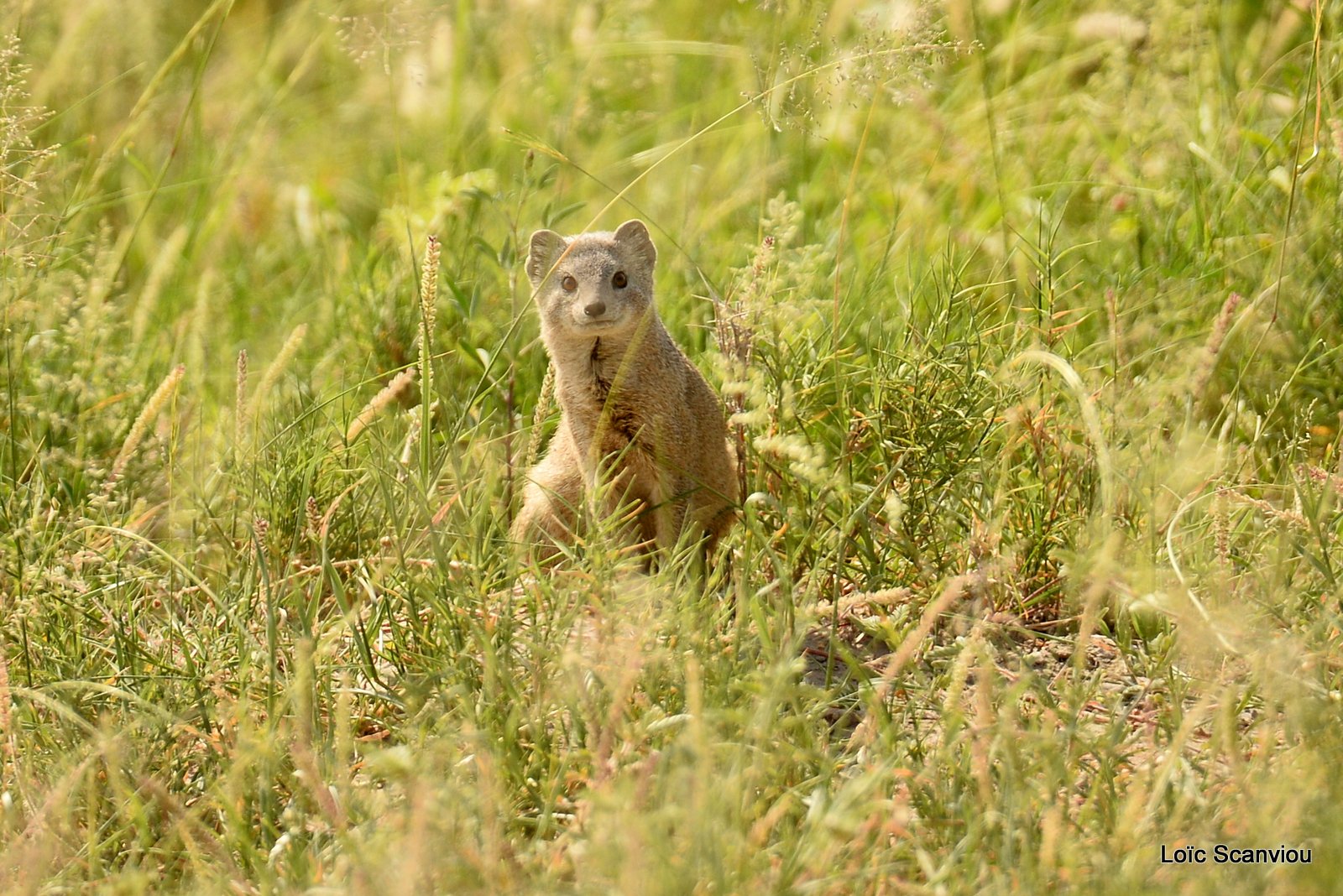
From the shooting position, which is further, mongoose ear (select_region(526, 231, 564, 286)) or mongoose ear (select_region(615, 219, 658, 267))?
mongoose ear (select_region(615, 219, 658, 267))

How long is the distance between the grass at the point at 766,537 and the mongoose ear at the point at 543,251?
23 centimetres

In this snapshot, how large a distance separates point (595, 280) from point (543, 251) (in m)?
0.26

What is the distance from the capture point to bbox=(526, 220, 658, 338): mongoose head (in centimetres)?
405

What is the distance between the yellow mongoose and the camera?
3.99 metres

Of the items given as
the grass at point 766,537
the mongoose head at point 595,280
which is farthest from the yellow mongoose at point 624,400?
the grass at point 766,537

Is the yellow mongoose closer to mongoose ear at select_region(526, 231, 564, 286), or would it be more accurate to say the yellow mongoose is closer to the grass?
mongoose ear at select_region(526, 231, 564, 286)

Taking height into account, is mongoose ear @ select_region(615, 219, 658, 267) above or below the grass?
above
